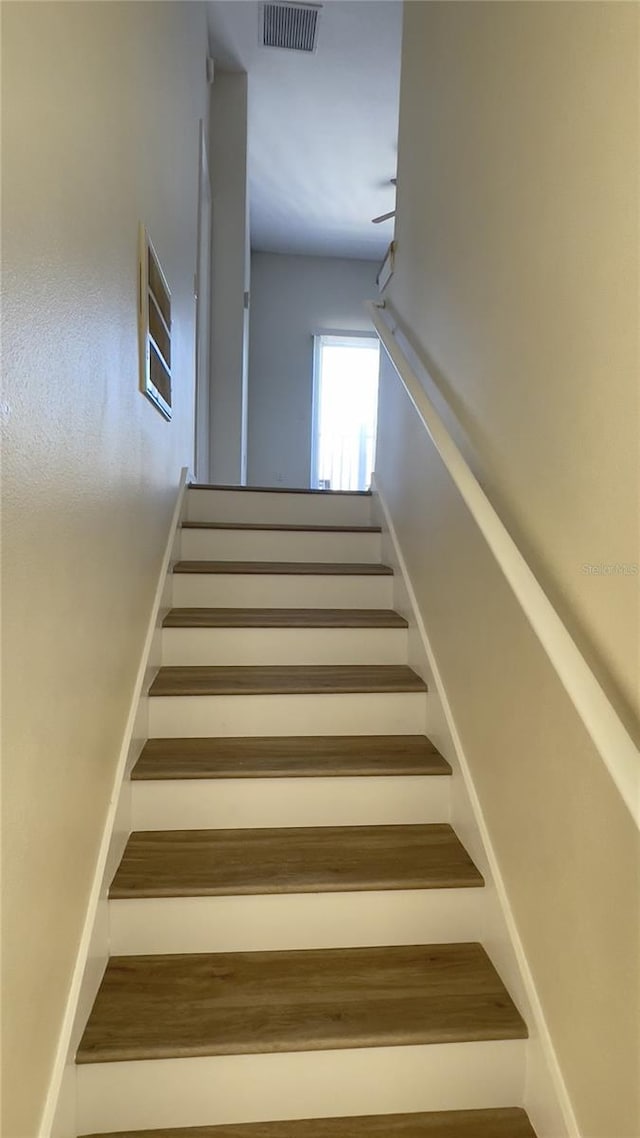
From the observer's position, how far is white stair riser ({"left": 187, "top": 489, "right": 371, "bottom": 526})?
2844 millimetres

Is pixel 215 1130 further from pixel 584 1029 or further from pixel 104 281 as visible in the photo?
pixel 104 281

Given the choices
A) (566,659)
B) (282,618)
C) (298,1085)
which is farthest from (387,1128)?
(282,618)

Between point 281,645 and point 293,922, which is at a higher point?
point 281,645

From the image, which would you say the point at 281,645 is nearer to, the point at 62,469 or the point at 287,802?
the point at 287,802

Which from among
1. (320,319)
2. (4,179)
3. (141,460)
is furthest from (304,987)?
(320,319)

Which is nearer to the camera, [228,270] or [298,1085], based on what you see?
[298,1085]

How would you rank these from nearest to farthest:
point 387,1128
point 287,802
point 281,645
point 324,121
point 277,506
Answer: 1. point 387,1128
2. point 287,802
3. point 281,645
4. point 277,506
5. point 324,121

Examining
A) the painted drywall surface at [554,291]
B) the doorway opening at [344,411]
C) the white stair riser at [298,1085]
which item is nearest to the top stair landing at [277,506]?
the painted drywall surface at [554,291]

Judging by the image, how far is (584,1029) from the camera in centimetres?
104

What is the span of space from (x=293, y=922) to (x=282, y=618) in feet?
3.26

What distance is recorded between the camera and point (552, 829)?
116cm

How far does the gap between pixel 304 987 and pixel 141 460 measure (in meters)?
1.35

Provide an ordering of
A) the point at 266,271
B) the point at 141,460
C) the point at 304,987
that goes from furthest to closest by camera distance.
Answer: the point at 266,271 < the point at 141,460 < the point at 304,987

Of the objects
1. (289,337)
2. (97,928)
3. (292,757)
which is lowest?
(97,928)
